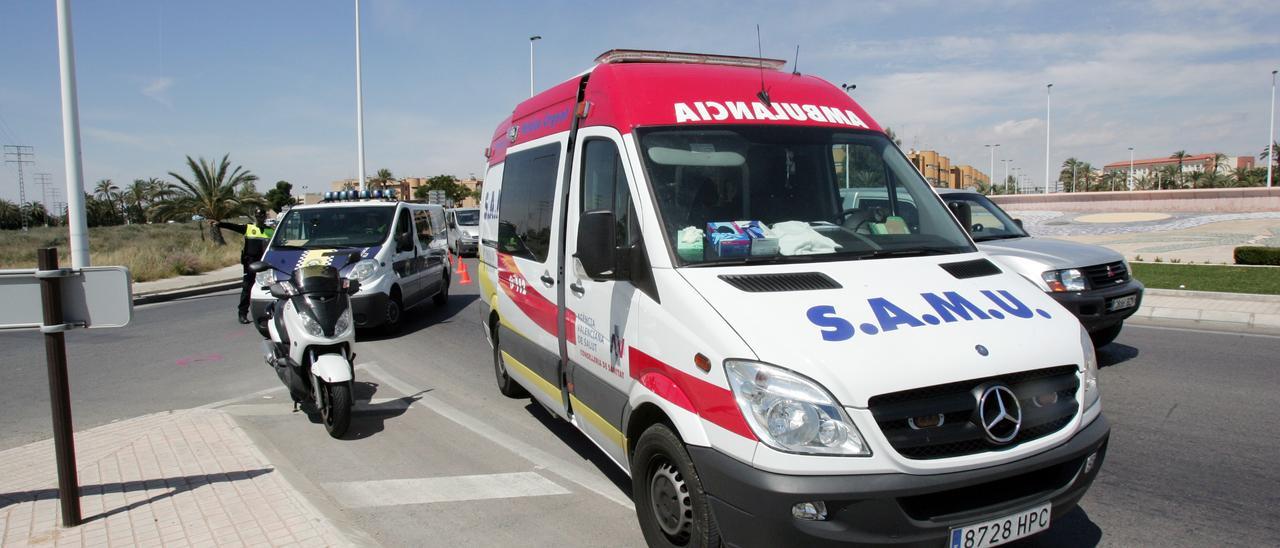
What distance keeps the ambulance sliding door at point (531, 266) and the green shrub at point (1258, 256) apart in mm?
17975

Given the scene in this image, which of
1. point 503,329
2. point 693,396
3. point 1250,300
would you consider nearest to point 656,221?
point 693,396

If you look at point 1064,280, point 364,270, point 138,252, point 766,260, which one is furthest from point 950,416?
point 138,252

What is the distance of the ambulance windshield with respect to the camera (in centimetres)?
388

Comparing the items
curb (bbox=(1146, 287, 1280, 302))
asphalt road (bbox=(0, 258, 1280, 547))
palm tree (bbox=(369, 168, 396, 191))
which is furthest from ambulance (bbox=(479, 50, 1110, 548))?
palm tree (bbox=(369, 168, 396, 191))

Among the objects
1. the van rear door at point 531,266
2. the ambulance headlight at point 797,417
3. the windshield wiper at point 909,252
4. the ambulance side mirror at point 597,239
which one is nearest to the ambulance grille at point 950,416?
the ambulance headlight at point 797,417

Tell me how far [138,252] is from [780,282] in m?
24.5

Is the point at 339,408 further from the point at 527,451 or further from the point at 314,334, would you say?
the point at 527,451

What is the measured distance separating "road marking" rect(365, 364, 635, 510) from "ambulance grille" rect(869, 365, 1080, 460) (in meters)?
2.02

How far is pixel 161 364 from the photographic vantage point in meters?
9.02

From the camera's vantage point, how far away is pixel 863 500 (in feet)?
9.25

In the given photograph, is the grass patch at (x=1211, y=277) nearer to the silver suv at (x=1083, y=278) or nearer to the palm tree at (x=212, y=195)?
the silver suv at (x=1083, y=278)

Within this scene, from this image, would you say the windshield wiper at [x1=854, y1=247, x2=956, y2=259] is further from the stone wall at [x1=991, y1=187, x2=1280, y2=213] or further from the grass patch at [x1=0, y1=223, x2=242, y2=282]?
the stone wall at [x1=991, y1=187, x2=1280, y2=213]

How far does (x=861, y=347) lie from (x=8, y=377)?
31.0ft

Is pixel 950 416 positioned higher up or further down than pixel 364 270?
further down
